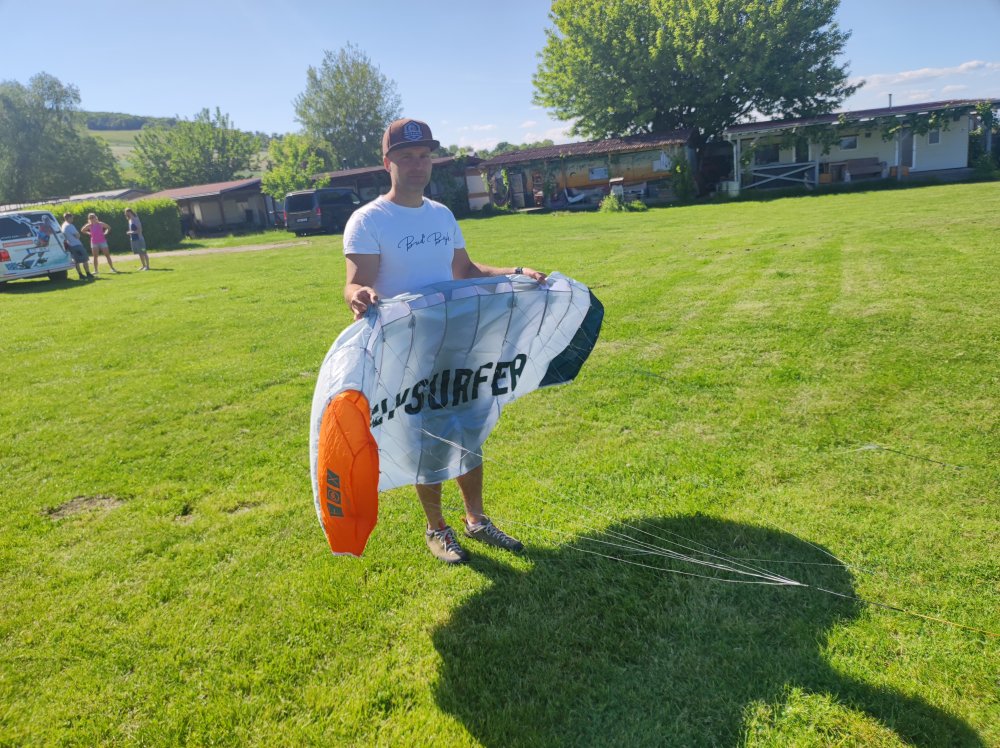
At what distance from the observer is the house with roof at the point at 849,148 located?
95.1 ft

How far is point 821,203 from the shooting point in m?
22.1

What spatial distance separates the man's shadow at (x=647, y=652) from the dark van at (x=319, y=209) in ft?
87.2

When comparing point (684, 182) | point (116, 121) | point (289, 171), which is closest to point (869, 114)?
point (684, 182)

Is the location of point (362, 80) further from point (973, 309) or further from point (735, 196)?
point (973, 309)

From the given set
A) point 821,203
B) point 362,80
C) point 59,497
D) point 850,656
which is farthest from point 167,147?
point 850,656

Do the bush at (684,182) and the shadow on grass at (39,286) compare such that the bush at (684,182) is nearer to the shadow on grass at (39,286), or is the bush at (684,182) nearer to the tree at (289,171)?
the tree at (289,171)

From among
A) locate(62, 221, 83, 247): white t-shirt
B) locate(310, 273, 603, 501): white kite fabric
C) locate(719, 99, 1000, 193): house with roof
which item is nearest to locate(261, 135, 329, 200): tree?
locate(62, 221, 83, 247): white t-shirt

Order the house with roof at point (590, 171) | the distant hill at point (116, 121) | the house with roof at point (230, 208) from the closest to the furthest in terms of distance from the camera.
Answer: the house with roof at point (590, 171), the house with roof at point (230, 208), the distant hill at point (116, 121)

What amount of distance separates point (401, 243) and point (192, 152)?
57.9 metres

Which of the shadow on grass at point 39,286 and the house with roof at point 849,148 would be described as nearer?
the shadow on grass at point 39,286

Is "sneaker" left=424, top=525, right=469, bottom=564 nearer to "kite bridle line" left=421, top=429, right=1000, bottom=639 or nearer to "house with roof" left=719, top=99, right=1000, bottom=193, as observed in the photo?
"kite bridle line" left=421, top=429, right=1000, bottom=639

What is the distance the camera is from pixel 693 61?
33.5 meters

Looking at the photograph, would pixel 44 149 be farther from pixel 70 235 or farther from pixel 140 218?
pixel 70 235

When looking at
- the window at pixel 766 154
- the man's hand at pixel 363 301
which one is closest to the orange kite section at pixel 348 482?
the man's hand at pixel 363 301
